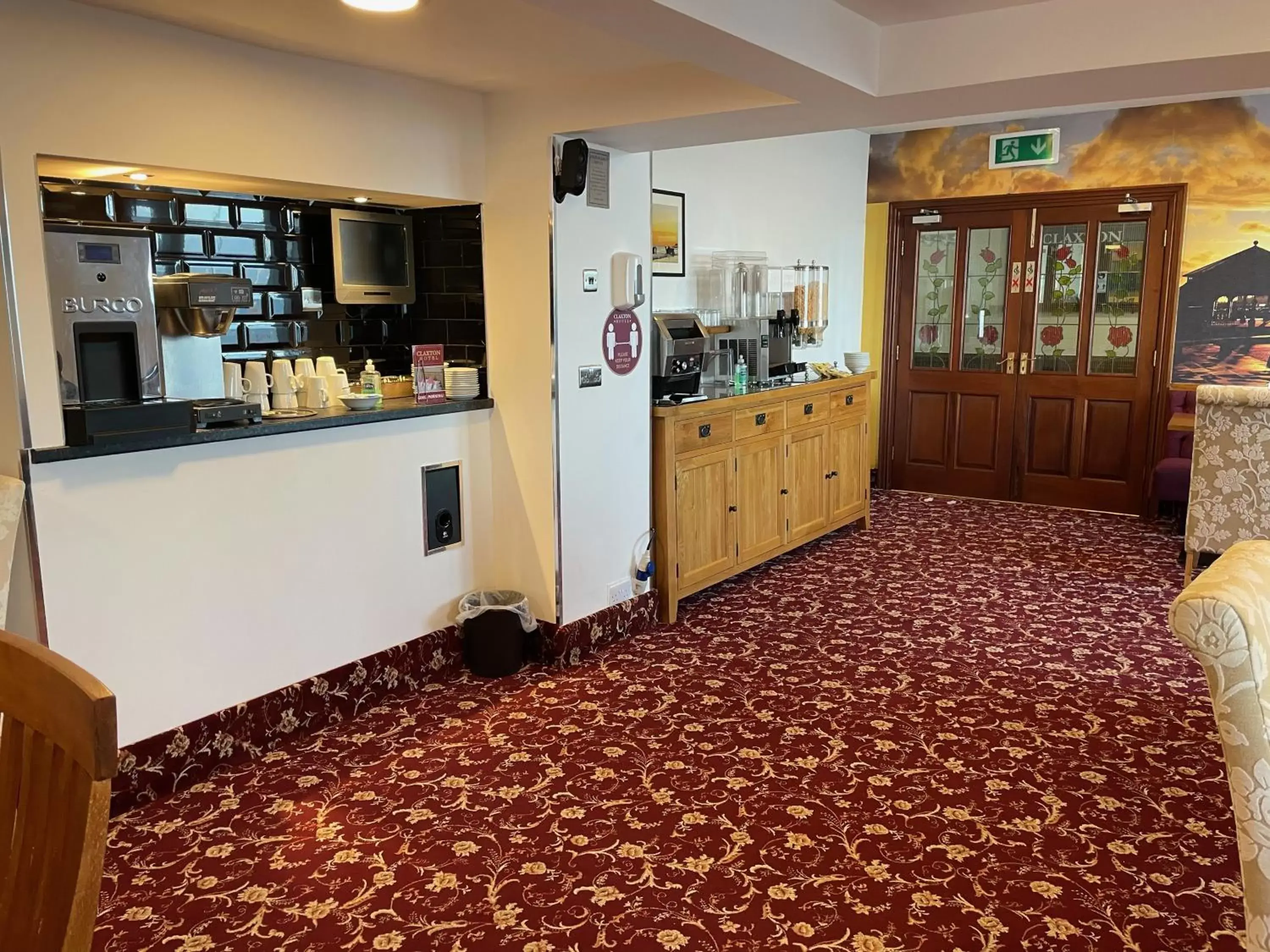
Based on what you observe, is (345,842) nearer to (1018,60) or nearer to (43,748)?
(43,748)

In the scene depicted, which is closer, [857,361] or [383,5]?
[383,5]

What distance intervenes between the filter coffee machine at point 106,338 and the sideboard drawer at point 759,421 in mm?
2700

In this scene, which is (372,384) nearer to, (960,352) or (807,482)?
(807,482)

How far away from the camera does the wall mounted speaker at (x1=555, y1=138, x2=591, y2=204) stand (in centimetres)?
381

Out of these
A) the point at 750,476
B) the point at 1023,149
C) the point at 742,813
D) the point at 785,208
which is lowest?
the point at 742,813

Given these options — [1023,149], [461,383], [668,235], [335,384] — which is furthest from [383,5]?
[1023,149]

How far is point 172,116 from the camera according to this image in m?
2.98

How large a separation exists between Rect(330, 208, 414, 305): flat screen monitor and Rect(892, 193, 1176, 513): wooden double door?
4474 mm

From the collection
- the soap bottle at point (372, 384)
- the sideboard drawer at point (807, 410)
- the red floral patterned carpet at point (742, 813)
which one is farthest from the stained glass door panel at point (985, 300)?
the soap bottle at point (372, 384)

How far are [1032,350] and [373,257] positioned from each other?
4960 mm

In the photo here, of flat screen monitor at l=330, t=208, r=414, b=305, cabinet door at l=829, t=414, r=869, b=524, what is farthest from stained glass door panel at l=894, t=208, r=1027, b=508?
flat screen monitor at l=330, t=208, r=414, b=305

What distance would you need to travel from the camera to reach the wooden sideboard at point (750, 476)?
4559 mm

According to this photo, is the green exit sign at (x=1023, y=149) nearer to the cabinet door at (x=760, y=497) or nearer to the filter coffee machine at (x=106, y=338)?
the cabinet door at (x=760, y=497)

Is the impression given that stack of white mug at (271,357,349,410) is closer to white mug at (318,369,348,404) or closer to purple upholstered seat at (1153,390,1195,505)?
white mug at (318,369,348,404)
